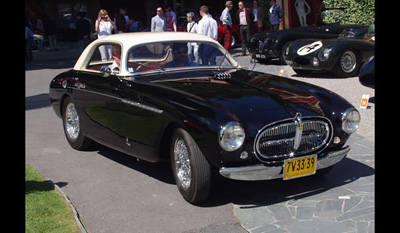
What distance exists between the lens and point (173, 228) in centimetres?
442

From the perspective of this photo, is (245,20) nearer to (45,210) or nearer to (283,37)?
(283,37)

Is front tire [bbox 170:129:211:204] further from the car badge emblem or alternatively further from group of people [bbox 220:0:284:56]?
group of people [bbox 220:0:284:56]

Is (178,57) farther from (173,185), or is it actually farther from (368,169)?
(368,169)

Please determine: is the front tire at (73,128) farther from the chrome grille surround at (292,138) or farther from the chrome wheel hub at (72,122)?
the chrome grille surround at (292,138)

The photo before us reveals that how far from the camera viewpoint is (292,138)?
4832 millimetres

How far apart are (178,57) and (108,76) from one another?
2.87 ft

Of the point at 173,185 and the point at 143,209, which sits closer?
the point at 143,209

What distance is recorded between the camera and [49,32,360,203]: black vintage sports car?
463cm

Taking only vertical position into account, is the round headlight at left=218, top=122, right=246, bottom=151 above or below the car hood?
below

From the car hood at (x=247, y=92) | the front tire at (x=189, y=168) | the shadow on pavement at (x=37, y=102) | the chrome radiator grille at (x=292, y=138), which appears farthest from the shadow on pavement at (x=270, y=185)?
the shadow on pavement at (x=37, y=102)

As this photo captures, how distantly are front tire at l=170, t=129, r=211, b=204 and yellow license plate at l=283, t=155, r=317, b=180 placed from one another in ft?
2.39

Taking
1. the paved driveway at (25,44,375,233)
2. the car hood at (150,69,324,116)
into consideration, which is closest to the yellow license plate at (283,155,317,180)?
the paved driveway at (25,44,375,233)

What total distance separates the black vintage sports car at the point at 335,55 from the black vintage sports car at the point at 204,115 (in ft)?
17.8

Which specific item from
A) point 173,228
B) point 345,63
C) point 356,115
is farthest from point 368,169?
point 345,63
